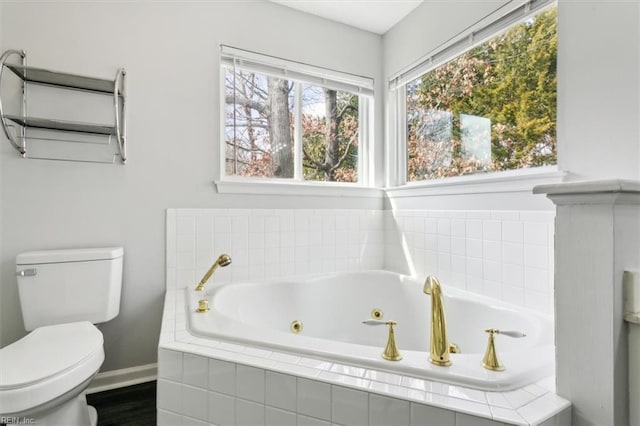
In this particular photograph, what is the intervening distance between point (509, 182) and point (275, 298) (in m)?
1.46

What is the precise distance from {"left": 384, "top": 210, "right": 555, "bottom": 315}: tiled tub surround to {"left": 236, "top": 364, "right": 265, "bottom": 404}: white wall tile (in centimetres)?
129

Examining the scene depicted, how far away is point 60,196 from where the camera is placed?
5.33 ft

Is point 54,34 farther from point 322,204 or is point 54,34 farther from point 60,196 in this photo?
point 322,204

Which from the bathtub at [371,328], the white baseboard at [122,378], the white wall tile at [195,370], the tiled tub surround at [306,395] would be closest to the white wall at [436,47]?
the bathtub at [371,328]

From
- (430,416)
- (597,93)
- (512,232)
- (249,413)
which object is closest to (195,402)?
(249,413)

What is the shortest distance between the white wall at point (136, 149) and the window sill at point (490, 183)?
94 cm

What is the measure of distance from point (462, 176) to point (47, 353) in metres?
2.19

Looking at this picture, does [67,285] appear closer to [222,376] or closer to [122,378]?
[122,378]

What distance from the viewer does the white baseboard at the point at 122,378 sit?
5.54 feet

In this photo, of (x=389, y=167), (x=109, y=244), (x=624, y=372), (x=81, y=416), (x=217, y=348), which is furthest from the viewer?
(x=389, y=167)

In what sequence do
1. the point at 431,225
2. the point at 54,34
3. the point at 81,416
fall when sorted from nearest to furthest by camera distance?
the point at 81,416
the point at 54,34
the point at 431,225

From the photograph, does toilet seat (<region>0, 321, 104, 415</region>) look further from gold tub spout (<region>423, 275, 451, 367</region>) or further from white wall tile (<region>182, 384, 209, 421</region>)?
gold tub spout (<region>423, 275, 451, 367</region>)

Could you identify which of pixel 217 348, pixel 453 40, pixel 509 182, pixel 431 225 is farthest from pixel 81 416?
pixel 453 40

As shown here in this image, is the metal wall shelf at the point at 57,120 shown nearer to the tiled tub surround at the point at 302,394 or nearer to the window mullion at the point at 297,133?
the tiled tub surround at the point at 302,394
